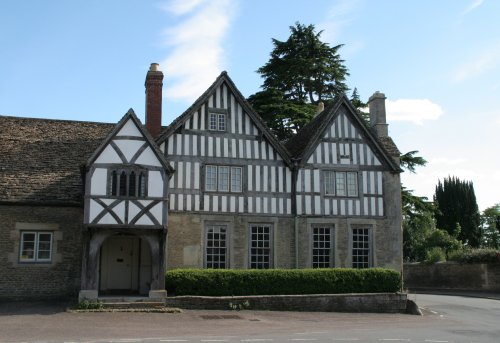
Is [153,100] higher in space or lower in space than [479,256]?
higher

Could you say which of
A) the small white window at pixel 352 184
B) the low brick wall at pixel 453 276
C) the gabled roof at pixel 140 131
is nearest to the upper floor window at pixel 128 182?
the gabled roof at pixel 140 131

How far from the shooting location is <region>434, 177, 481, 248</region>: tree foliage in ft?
170

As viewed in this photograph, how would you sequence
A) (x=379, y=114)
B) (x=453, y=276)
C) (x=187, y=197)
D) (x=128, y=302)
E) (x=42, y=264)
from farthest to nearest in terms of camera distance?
1. (x=453, y=276)
2. (x=379, y=114)
3. (x=187, y=197)
4. (x=42, y=264)
5. (x=128, y=302)

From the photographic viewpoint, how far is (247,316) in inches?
706

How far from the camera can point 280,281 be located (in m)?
20.8

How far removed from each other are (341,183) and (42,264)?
12760mm

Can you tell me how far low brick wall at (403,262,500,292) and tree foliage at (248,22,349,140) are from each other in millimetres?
14061

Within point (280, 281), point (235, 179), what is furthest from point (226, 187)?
point (280, 281)

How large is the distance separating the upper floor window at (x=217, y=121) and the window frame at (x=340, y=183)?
494 cm

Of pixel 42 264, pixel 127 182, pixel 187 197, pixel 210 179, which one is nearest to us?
pixel 127 182

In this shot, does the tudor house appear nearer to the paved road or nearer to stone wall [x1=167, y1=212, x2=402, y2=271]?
Answer: stone wall [x1=167, y1=212, x2=402, y2=271]

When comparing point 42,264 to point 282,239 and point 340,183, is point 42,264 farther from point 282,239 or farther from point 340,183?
point 340,183

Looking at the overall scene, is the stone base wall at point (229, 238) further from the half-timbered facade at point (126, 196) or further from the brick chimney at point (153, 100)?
the brick chimney at point (153, 100)

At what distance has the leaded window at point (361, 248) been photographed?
23422mm
